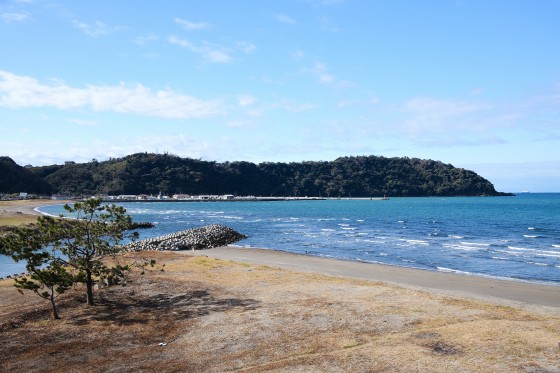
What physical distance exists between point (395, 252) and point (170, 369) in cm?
3383

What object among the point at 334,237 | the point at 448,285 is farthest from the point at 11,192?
the point at 448,285

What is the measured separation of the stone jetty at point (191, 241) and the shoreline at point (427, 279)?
23.5 feet

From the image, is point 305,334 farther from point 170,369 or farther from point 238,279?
point 238,279

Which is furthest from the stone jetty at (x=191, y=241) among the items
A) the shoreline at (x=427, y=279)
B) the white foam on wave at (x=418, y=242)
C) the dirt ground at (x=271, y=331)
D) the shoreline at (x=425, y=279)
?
the dirt ground at (x=271, y=331)

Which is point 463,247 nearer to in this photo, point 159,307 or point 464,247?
point 464,247

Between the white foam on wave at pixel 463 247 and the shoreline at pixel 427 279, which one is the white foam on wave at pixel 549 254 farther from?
the shoreline at pixel 427 279

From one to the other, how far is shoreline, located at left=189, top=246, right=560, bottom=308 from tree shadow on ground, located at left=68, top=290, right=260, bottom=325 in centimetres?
1104

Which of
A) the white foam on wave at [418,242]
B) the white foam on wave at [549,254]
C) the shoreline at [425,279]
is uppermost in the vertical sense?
the white foam on wave at [549,254]

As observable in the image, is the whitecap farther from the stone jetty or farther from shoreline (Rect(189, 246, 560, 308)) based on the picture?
the stone jetty

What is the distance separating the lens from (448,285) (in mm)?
26688

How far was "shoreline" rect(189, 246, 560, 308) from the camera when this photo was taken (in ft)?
76.3

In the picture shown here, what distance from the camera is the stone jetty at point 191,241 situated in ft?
152

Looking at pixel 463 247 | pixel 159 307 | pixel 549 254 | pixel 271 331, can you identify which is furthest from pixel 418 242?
pixel 271 331

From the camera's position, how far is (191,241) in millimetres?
48406
